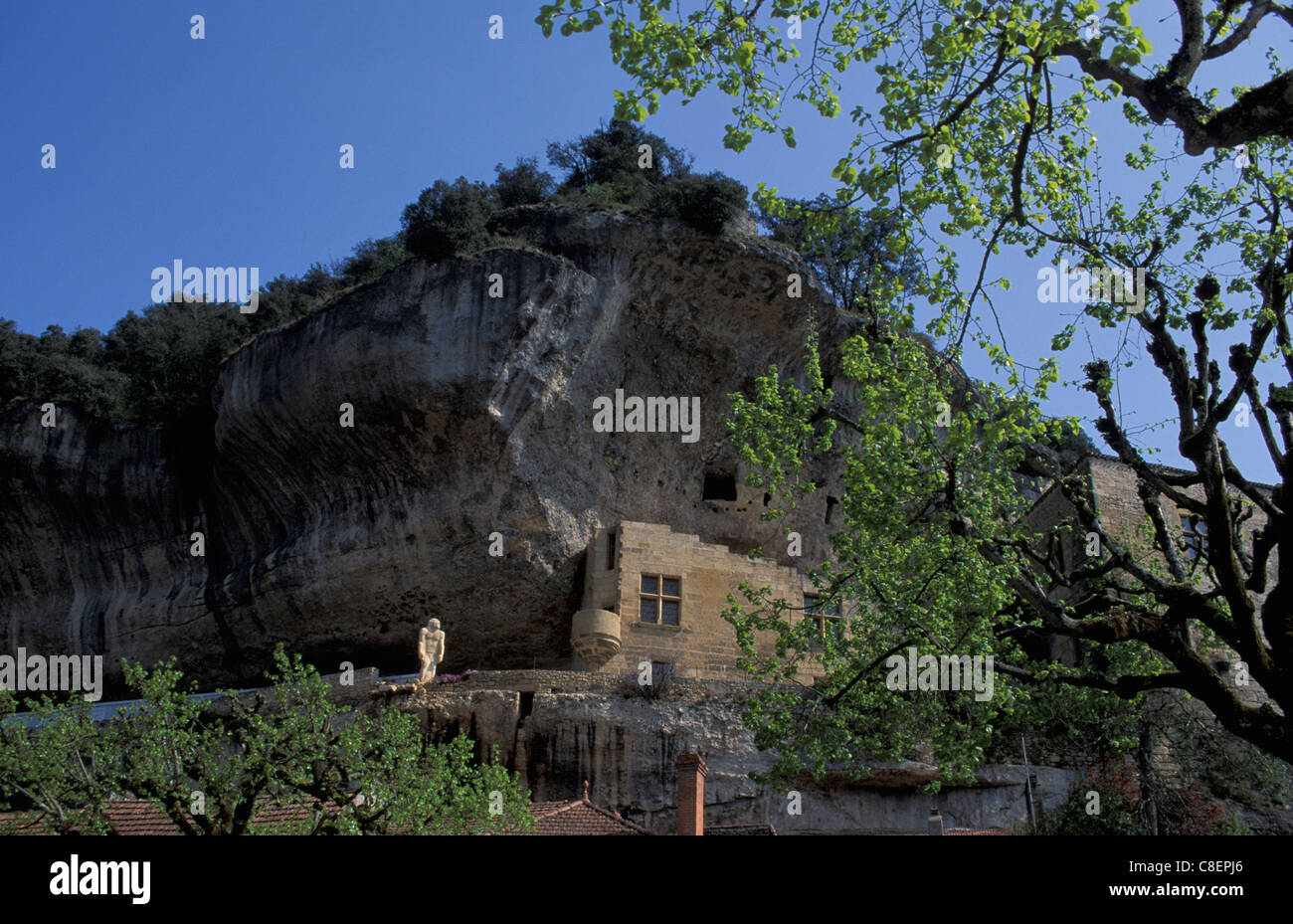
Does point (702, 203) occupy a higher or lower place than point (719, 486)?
higher

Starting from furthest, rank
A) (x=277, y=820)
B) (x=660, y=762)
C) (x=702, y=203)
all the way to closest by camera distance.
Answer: (x=702, y=203)
(x=660, y=762)
(x=277, y=820)

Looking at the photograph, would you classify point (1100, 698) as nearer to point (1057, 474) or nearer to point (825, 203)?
point (1057, 474)

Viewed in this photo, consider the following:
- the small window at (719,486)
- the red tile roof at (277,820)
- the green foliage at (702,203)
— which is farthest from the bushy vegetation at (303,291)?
the red tile roof at (277,820)

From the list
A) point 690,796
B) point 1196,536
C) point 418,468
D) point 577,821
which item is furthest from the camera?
point 418,468

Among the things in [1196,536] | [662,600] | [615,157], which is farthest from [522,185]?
[1196,536]

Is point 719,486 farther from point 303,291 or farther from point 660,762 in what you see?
point 303,291

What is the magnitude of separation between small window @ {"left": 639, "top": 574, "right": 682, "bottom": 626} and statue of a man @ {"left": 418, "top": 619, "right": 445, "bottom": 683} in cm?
474

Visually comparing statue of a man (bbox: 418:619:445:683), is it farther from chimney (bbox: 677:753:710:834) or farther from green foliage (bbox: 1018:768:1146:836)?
green foliage (bbox: 1018:768:1146:836)

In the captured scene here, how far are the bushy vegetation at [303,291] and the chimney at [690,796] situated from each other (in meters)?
14.7

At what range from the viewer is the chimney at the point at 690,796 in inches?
820

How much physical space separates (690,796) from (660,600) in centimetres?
780

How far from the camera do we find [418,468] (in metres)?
29.5

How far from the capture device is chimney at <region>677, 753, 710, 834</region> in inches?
820

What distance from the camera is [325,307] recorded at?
30.3m
